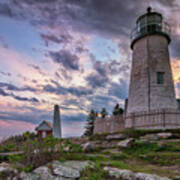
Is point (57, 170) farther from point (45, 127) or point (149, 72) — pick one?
point (45, 127)

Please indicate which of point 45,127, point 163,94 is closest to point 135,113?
point 163,94

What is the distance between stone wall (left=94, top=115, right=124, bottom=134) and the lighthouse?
2724 mm

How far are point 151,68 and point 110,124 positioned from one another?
8.82 meters

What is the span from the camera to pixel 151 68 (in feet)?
65.6

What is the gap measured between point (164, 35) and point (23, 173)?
1985 centimetres

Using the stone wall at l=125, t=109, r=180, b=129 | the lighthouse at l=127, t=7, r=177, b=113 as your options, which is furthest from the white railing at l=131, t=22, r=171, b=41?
the stone wall at l=125, t=109, r=180, b=129

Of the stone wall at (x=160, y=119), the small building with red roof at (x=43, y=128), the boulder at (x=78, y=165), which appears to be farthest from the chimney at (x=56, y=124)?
the boulder at (x=78, y=165)

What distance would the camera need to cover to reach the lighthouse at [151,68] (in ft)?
63.0

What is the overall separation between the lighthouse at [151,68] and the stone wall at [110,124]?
2.72 metres

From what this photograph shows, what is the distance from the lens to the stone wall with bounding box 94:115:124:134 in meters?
22.9

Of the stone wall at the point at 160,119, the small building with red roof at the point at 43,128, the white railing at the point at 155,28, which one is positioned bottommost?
the small building with red roof at the point at 43,128

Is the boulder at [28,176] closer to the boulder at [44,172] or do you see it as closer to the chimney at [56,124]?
the boulder at [44,172]

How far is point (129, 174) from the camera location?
202 inches

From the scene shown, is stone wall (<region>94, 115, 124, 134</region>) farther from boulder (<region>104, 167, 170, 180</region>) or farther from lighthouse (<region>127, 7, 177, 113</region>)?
boulder (<region>104, 167, 170, 180</region>)
